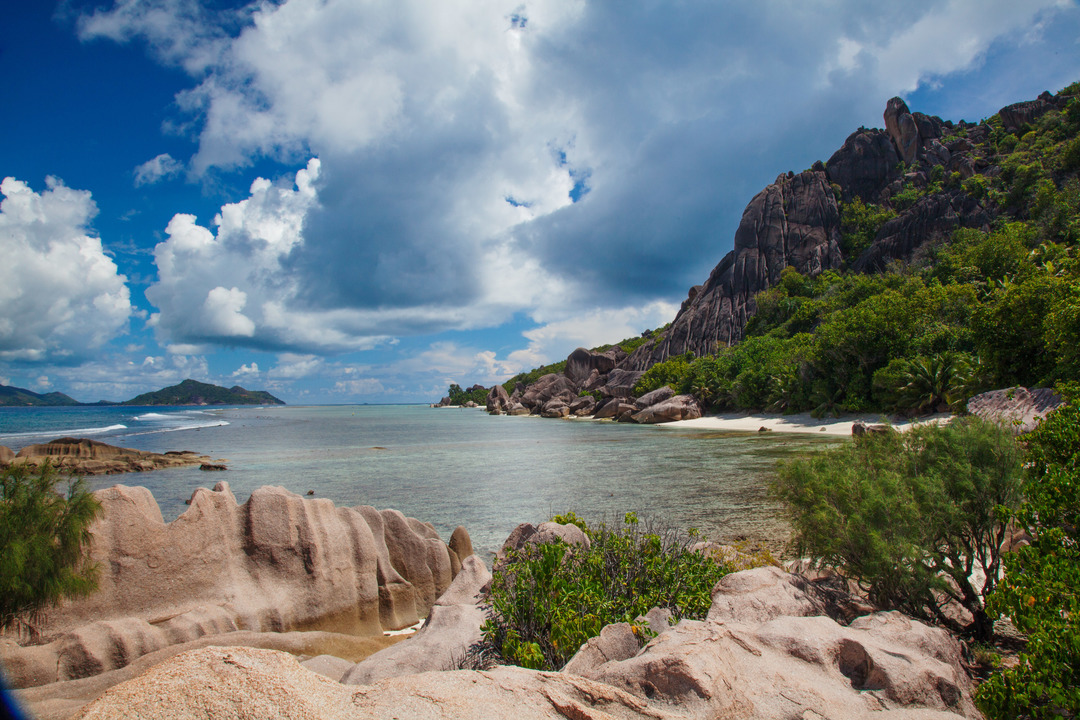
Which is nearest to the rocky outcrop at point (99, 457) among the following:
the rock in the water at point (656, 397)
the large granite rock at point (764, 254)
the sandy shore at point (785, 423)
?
the sandy shore at point (785, 423)

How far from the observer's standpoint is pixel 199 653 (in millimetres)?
2496

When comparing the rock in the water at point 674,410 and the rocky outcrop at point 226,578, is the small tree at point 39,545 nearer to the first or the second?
the rocky outcrop at point 226,578

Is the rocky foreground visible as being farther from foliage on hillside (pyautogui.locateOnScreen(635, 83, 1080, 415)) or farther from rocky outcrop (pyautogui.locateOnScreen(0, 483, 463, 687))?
foliage on hillside (pyautogui.locateOnScreen(635, 83, 1080, 415))

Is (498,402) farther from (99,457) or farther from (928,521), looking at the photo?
(928,521)

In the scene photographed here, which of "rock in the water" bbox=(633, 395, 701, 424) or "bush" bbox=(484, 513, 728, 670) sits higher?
"bush" bbox=(484, 513, 728, 670)

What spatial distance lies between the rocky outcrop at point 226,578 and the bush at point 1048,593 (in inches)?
295

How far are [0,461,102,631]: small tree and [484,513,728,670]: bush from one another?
5.03 m

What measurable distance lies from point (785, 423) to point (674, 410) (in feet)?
53.6

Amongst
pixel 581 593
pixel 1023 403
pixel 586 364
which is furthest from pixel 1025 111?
pixel 581 593

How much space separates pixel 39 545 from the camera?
216 inches

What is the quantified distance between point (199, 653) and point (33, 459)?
28708 millimetres

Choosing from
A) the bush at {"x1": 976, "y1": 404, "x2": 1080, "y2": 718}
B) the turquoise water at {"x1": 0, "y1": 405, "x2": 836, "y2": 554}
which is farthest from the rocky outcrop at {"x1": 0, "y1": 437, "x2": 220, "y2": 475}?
the bush at {"x1": 976, "y1": 404, "x2": 1080, "y2": 718}

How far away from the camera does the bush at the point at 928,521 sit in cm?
547

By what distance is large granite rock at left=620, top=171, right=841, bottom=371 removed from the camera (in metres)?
78.2
